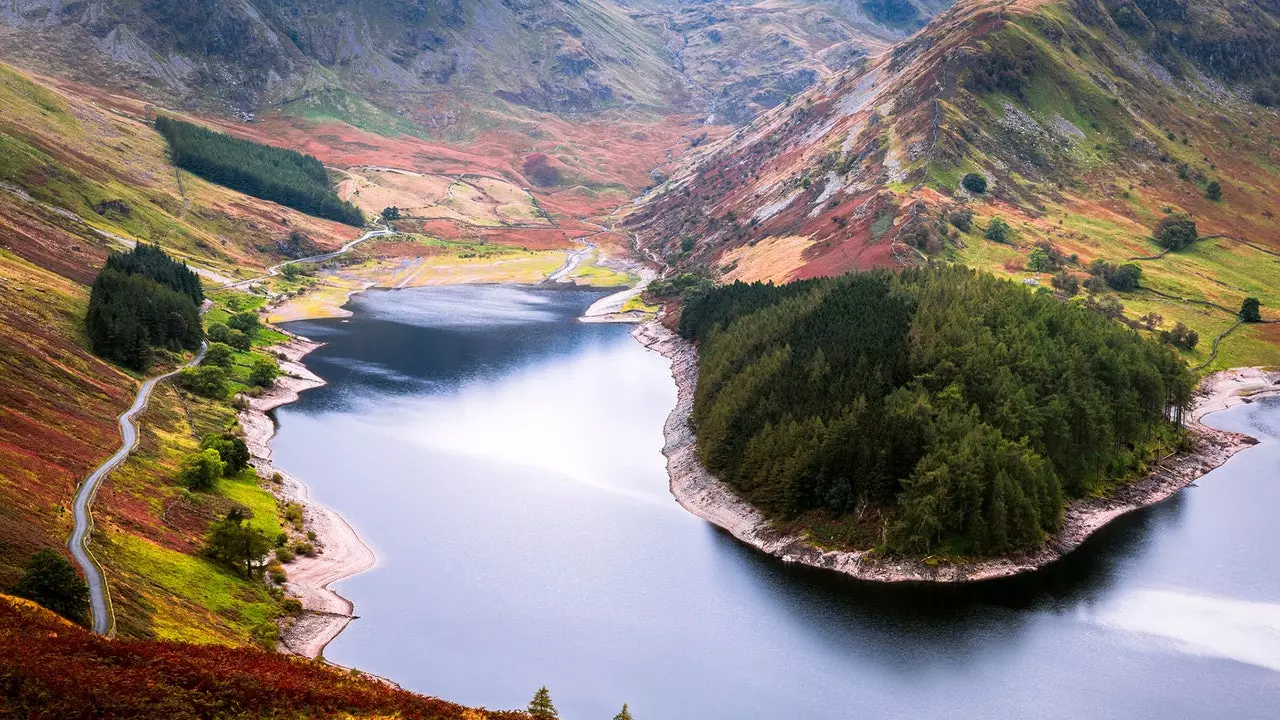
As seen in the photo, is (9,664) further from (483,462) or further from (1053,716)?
(483,462)

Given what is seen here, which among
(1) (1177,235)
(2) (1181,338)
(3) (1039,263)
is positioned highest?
(1) (1177,235)

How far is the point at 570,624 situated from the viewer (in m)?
80.9

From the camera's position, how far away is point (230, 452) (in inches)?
4016

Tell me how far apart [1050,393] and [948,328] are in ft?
42.7

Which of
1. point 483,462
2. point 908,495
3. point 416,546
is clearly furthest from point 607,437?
point 908,495

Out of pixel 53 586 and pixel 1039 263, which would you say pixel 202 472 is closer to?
pixel 53 586

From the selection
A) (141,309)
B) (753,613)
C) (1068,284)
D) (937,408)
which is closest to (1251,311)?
(1068,284)

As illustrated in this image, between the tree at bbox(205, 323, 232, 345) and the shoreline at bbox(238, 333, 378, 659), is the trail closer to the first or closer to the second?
the shoreline at bbox(238, 333, 378, 659)

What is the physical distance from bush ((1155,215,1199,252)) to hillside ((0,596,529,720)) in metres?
180

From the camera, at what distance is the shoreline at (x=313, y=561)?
7603 cm

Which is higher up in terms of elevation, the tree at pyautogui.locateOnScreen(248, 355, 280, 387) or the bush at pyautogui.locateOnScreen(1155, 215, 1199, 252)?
the bush at pyautogui.locateOnScreen(1155, 215, 1199, 252)

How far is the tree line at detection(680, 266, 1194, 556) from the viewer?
9238 centimetres

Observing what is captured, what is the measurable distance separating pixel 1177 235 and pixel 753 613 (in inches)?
5984

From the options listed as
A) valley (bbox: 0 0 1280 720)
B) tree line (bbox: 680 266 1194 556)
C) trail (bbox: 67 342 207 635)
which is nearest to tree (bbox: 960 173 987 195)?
valley (bbox: 0 0 1280 720)
